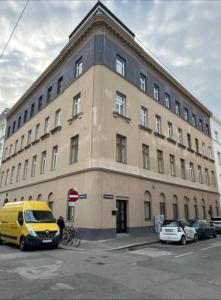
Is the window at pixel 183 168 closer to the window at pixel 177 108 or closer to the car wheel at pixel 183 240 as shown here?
the window at pixel 177 108

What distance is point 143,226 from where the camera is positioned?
64.8ft

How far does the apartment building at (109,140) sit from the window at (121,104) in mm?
90

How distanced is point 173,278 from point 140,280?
109cm

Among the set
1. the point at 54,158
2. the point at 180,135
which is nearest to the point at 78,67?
the point at 54,158

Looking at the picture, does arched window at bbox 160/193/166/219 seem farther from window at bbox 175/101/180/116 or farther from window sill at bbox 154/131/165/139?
window at bbox 175/101/180/116

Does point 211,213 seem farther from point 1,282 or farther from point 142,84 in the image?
point 1,282

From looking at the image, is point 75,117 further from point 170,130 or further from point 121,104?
point 170,130

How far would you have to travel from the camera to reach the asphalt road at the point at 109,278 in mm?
5895

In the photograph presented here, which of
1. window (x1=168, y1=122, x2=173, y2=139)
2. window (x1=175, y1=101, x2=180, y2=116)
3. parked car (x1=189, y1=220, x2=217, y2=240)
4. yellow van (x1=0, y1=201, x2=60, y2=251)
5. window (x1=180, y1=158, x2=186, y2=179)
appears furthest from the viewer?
window (x1=175, y1=101, x2=180, y2=116)

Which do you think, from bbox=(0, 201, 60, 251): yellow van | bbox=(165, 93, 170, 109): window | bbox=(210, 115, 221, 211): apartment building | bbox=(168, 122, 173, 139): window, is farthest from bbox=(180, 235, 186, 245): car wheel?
bbox=(210, 115, 221, 211): apartment building

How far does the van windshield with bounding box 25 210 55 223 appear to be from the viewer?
542 inches

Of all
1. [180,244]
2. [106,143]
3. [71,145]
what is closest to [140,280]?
[180,244]

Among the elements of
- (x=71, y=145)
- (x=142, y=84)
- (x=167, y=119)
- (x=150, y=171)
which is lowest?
(x=150, y=171)

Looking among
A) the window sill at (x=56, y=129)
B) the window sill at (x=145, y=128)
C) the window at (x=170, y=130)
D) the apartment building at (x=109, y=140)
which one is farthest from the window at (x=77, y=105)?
the window at (x=170, y=130)
